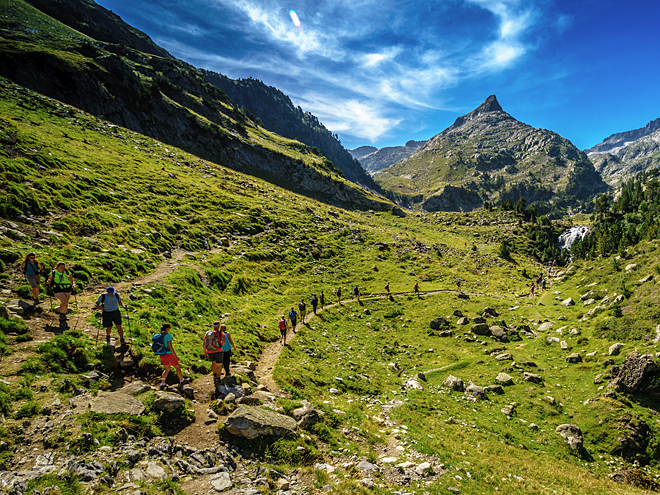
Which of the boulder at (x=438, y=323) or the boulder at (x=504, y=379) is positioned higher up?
the boulder at (x=438, y=323)

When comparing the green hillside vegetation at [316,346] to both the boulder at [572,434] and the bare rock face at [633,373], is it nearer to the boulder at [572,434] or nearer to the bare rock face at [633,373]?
the boulder at [572,434]

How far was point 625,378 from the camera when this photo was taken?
17.0 metres

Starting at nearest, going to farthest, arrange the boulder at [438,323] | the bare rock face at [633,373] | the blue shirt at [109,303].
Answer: the blue shirt at [109,303] < the bare rock face at [633,373] < the boulder at [438,323]

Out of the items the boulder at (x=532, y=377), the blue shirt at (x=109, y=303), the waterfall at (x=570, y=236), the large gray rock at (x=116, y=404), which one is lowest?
the large gray rock at (x=116, y=404)

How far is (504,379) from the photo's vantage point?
21.3 meters

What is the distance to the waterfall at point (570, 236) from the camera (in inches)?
5033

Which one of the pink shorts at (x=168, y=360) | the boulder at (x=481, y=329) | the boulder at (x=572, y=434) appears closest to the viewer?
the pink shorts at (x=168, y=360)

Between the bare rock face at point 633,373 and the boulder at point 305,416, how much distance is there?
748 inches

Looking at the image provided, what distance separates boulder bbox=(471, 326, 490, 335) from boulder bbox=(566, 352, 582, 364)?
8115 millimetres

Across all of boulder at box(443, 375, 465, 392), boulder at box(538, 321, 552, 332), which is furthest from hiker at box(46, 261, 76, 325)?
boulder at box(538, 321, 552, 332)

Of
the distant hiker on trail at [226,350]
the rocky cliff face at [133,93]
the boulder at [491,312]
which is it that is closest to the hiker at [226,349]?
the distant hiker on trail at [226,350]

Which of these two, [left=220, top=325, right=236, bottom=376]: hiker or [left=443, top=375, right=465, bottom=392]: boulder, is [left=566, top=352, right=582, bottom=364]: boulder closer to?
[left=443, top=375, right=465, bottom=392]: boulder

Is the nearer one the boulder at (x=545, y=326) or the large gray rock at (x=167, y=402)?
the large gray rock at (x=167, y=402)

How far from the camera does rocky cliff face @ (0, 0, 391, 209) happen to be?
7606cm
